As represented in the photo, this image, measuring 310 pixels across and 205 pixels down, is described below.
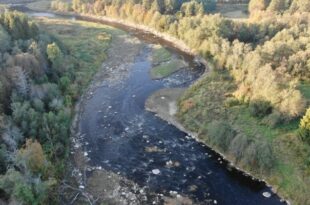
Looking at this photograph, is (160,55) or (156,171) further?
(160,55)

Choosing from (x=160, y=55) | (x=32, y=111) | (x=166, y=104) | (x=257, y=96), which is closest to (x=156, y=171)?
(x=32, y=111)

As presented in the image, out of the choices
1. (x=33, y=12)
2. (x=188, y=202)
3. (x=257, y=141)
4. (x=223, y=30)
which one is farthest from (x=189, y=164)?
(x=33, y=12)

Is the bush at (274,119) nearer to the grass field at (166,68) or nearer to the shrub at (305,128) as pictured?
the shrub at (305,128)

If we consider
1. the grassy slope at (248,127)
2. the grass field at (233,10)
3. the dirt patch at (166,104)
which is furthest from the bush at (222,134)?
the grass field at (233,10)

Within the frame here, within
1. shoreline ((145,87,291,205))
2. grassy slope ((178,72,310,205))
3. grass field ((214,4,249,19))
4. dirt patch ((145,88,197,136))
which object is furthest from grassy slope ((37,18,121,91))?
grass field ((214,4,249,19))

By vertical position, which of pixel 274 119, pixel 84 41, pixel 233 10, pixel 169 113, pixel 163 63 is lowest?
pixel 169 113

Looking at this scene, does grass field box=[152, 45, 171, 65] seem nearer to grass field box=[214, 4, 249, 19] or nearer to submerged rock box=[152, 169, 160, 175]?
grass field box=[214, 4, 249, 19]

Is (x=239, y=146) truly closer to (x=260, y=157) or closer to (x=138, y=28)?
(x=260, y=157)
